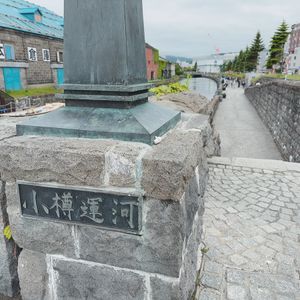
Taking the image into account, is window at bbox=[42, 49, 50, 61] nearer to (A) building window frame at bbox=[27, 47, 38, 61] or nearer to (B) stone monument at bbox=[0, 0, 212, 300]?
(A) building window frame at bbox=[27, 47, 38, 61]

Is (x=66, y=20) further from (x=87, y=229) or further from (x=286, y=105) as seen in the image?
(x=286, y=105)

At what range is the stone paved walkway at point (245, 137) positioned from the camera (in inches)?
377

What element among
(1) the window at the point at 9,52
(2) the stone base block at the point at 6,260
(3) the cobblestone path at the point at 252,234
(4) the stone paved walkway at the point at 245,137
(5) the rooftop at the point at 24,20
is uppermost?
(5) the rooftop at the point at 24,20

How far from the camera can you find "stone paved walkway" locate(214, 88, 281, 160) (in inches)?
377

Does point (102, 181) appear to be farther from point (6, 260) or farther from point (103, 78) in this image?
point (6, 260)

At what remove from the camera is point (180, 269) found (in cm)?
179

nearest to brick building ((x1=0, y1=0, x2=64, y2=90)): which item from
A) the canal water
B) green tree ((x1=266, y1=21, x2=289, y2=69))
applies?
the canal water

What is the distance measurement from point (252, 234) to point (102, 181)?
2.37 metres

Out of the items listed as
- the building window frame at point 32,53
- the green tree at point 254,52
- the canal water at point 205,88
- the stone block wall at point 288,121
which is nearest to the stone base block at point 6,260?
the stone block wall at point 288,121

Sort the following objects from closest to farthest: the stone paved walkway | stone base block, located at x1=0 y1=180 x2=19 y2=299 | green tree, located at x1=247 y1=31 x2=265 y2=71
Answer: stone base block, located at x1=0 y1=180 x2=19 y2=299 < the stone paved walkway < green tree, located at x1=247 y1=31 x2=265 y2=71

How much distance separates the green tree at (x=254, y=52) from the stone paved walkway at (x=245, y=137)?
4942cm

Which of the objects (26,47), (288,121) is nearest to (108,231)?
(288,121)

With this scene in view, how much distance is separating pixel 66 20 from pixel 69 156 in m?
1.01

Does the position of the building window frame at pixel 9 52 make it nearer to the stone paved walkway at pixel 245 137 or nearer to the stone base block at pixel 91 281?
the stone paved walkway at pixel 245 137
